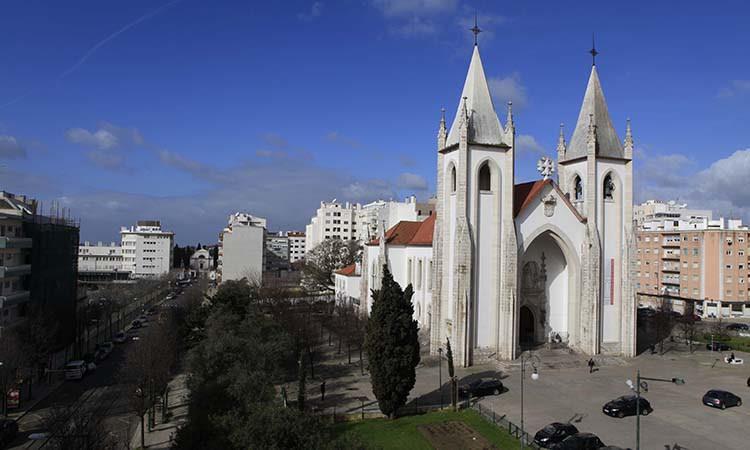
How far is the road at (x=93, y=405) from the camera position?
2608 cm

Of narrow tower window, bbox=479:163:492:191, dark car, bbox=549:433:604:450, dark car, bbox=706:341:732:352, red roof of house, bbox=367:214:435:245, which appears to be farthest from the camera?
red roof of house, bbox=367:214:435:245

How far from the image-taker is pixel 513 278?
1575 inches

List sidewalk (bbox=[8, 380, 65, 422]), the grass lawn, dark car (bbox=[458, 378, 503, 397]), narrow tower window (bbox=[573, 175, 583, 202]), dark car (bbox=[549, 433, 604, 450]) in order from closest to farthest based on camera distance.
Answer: dark car (bbox=[549, 433, 604, 450]) → the grass lawn → sidewalk (bbox=[8, 380, 65, 422]) → dark car (bbox=[458, 378, 503, 397]) → narrow tower window (bbox=[573, 175, 583, 202])

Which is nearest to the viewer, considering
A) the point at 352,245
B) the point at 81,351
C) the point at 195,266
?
the point at 81,351

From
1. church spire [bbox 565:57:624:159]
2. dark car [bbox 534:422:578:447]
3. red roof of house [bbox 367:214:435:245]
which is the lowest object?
dark car [bbox 534:422:578:447]

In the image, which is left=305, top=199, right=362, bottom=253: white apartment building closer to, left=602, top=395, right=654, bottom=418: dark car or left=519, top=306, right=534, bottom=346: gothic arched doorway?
left=519, top=306, right=534, bottom=346: gothic arched doorway

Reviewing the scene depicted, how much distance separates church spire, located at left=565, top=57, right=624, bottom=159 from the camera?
4469cm

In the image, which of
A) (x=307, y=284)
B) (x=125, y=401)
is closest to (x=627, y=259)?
(x=125, y=401)

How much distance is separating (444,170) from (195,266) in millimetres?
125512

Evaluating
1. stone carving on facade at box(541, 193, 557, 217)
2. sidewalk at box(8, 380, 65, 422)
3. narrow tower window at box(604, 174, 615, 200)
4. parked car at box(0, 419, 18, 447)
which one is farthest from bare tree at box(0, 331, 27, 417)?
narrow tower window at box(604, 174, 615, 200)

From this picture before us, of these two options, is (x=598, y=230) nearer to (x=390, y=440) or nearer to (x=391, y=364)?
(x=391, y=364)

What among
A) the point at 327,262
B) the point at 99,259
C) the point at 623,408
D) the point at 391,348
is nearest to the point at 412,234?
the point at 391,348

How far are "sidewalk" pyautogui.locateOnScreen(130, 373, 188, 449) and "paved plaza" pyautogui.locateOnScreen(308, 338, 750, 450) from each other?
23.7ft

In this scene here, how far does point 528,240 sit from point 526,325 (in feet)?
25.1
